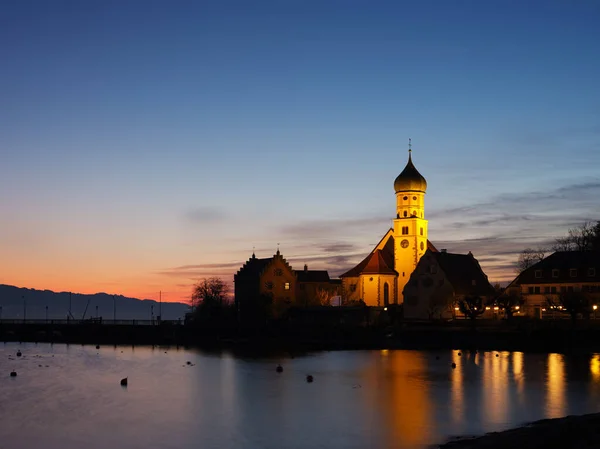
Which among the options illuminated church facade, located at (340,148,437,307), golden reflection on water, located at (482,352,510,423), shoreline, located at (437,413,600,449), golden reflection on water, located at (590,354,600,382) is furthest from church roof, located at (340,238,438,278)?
shoreline, located at (437,413,600,449)

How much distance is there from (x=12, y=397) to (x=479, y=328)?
209ft

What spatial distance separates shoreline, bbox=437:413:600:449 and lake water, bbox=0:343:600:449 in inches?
105

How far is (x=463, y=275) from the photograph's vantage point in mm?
130250

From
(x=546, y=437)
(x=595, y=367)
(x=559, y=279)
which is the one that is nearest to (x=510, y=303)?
(x=559, y=279)

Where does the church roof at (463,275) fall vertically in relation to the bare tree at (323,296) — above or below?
above

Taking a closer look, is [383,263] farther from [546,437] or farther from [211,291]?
[546,437]

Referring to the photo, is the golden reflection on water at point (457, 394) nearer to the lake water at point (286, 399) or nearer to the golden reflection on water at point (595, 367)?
the lake water at point (286, 399)

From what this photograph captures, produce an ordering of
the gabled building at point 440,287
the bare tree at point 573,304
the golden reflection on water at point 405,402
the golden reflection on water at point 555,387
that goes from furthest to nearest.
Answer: the gabled building at point 440,287, the bare tree at point 573,304, the golden reflection on water at point 555,387, the golden reflection on water at point 405,402

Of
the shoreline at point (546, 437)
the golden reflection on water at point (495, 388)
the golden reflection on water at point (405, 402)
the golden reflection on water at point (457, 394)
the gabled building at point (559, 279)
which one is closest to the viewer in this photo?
the shoreline at point (546, 437)

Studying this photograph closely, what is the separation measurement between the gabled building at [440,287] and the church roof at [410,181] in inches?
576

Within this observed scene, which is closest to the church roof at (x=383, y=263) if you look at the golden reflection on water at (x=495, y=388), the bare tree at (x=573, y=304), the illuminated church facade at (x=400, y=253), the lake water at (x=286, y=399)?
the illuminated church facade at (x=400, y=253)

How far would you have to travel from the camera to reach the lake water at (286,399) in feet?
154

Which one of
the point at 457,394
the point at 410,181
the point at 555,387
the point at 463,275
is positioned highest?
the point at 410,181

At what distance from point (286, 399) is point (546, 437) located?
26.2 meters
